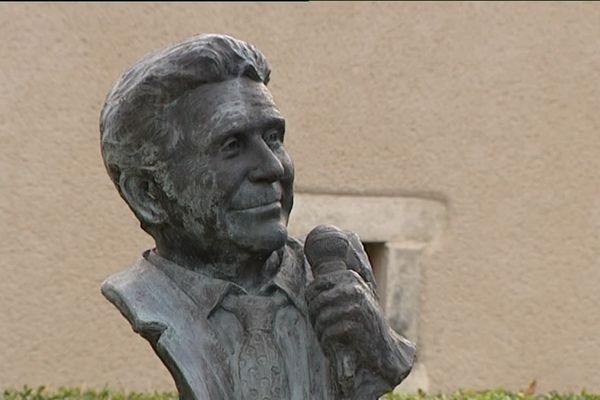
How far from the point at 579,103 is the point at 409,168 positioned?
32.7 inches

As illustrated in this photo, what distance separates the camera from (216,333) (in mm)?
2615

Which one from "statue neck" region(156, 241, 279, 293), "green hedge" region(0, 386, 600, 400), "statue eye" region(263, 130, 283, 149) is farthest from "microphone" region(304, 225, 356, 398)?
"green hedge" region(0, 386, 600, 400)

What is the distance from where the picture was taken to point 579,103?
18.5ft

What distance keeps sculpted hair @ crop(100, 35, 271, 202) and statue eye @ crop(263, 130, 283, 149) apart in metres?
0.14

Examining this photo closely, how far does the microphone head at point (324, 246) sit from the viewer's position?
8.73ft

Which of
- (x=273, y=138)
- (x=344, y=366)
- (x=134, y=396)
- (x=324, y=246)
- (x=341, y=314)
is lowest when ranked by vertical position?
(x=134, y=396)

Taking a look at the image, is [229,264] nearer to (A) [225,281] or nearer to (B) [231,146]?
(A) [225,281]

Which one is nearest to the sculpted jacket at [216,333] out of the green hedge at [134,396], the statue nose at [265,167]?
the statue nose at [265,167]

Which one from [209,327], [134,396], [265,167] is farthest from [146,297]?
[134,396]

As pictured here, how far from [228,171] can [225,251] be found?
0.18m

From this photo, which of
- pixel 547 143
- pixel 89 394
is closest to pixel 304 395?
pixel 89 394

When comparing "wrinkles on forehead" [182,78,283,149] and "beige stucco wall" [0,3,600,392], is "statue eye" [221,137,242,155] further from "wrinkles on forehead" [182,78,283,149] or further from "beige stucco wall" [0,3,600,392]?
"beige stucco wall" [0,3,600,392]

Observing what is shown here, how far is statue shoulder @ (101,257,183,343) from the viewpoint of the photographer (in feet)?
8.45

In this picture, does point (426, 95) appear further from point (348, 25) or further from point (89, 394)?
point (89, 394)
